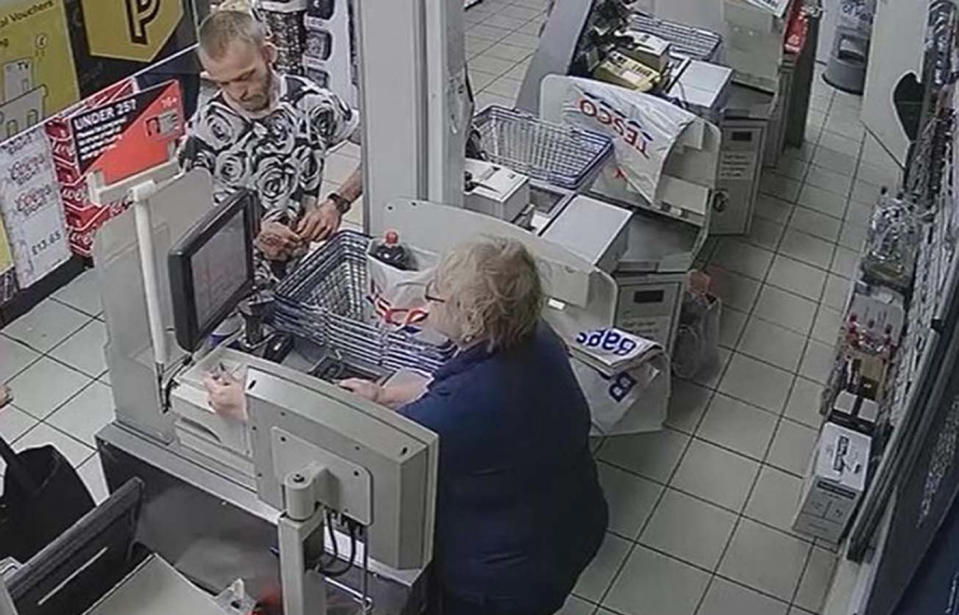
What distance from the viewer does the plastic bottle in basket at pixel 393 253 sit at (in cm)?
281

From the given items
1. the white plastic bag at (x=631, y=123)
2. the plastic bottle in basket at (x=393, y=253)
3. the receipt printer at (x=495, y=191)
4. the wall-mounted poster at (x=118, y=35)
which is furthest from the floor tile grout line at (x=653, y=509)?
the wall-mounted poster at (x=118, y=35)

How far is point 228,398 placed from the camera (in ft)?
7.48

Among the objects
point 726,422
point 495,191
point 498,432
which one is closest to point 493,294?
point 498,432

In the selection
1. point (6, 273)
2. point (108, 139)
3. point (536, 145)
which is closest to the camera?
point (536, 145)

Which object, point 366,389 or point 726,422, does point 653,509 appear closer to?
point 726,422

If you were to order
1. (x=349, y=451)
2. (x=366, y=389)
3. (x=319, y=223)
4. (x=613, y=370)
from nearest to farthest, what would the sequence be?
1. (x=349, y=451)
2. (x=366, y=389)
3. (x=319, y=223)
4. (x=613, y=370)

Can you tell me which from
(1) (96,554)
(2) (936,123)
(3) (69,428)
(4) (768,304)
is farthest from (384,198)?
(4) (768,304)

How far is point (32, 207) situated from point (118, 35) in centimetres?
269

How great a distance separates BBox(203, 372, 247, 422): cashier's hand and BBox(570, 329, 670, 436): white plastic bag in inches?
49.8

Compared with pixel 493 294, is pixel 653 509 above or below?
below

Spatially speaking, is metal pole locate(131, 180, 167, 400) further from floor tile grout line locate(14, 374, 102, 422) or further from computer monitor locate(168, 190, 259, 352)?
floor tile grout line locate(14, 374, 102, 422)

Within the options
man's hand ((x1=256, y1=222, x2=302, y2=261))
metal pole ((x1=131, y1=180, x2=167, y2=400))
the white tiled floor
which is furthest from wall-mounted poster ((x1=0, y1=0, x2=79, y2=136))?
the white tiled floor

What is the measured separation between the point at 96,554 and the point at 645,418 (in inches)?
95.1

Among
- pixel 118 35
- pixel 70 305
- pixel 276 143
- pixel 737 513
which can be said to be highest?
pixel 118 35
